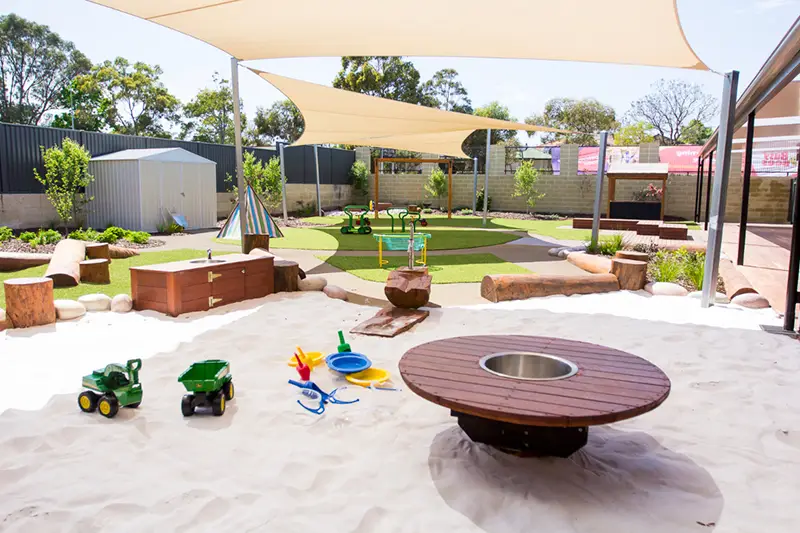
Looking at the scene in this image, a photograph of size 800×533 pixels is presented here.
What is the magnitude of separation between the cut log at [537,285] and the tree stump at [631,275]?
96 millimetres

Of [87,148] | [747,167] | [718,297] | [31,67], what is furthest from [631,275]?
[31,67]

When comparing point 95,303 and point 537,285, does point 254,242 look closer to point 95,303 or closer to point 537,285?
point 95,303

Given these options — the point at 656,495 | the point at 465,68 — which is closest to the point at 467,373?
the point at 656,495

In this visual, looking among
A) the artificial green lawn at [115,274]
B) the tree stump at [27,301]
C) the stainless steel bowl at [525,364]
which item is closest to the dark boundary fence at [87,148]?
the artificial green lawn at [115,274]

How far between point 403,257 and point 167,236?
649 centimetres

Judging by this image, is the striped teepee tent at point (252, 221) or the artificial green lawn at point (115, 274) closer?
the artificial green lawn at point (115, 274)

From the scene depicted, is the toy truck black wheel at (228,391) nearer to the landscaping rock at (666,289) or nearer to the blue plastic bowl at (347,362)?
the blue plastic bowl at (347,362)

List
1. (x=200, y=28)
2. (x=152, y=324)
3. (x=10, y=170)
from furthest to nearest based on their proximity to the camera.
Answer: (x=10, y=170)
(x=200, y=28)
(x=152, y=324)

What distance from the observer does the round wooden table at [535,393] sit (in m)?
2.12

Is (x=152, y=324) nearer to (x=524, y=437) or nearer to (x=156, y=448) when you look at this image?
(x=156, y=448)

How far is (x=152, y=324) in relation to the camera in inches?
192

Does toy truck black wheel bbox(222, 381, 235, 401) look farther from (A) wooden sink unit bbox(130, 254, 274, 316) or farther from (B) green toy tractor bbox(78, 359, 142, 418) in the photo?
(A) wooden sink unit bbox(130, 254, 274, 316)

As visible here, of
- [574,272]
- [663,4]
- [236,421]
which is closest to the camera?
[236,421]

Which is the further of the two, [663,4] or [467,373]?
[663,4]
